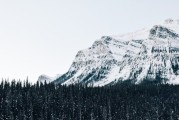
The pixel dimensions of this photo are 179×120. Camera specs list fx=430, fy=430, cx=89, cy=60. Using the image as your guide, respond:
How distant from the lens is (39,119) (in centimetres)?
19850

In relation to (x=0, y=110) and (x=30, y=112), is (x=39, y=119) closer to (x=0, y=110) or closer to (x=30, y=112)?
(x=30, y=112)

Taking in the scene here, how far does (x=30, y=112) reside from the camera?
196875mm

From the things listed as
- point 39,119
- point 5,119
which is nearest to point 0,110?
point 5,119

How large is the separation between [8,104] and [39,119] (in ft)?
52.6

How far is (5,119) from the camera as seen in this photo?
627 feet

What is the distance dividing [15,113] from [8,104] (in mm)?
6004

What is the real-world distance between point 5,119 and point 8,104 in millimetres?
10094

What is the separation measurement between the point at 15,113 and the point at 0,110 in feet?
23.2

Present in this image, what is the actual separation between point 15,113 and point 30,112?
6840 millimetres

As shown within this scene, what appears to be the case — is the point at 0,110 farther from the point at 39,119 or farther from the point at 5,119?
the point at 39,119

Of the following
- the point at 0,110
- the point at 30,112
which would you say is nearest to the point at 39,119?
the point at 30,112

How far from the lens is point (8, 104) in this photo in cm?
19938
